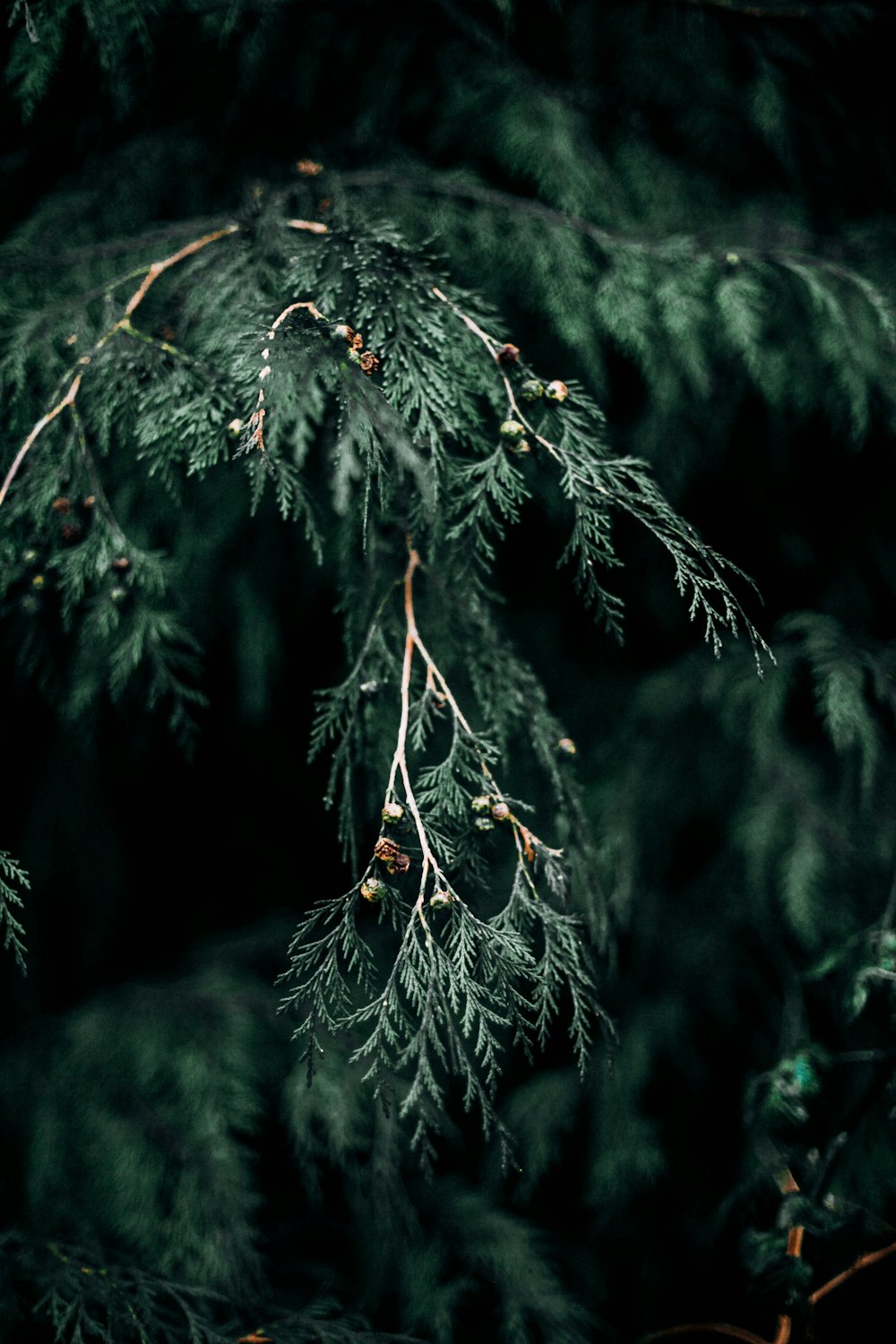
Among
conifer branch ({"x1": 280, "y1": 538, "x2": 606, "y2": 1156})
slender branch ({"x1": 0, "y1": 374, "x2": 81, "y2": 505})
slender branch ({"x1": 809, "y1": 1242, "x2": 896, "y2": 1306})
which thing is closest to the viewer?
conifer branch ({"x1": 280, "y1": 538, "x2": 606, "y2": 1156})

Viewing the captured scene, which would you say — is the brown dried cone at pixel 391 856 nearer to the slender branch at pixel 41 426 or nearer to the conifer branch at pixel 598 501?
the conifer branch at pixel 598 501

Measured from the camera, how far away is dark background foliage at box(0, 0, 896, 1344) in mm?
1250

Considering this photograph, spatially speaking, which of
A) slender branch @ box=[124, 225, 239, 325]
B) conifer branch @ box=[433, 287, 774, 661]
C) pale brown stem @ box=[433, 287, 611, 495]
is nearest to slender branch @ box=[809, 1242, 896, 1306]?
conifer branch @ box=[433, 287, 774, 661]

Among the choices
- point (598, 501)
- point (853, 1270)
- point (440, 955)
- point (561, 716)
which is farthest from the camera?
point (561, 716)

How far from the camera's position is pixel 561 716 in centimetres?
169

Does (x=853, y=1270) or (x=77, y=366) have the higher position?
(x=77, y=366)

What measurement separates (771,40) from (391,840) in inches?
61.4

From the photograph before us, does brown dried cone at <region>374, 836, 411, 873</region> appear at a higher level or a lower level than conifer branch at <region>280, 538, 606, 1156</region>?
higher

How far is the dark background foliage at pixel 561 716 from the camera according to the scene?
1250mm

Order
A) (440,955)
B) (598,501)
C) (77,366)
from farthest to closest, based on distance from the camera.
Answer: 1. (77,366)
2. (598,501)
3. (440,955)

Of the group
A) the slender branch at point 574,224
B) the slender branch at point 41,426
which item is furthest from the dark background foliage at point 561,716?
the slender branch at point 41,426

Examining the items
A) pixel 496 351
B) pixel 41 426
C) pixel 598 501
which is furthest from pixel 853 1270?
pixel 41 426

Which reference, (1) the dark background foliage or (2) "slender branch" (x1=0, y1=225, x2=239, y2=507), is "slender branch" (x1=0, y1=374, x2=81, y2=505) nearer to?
(2) "slender branch" (x1=0, y1=225, x2=239, y2=507)

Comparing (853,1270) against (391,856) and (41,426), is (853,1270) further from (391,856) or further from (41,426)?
Answer: (41,426)
